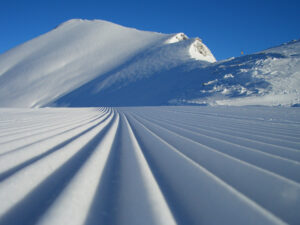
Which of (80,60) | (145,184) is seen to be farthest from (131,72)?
(145,184)

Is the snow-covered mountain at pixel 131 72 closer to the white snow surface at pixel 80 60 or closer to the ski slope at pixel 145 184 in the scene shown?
the white snow surface at pixel 80 60

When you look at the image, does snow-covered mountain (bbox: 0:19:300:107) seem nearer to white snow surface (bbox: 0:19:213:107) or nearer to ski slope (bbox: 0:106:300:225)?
white snow surface (bbox: 0:19:213:107)

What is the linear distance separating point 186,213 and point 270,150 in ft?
2.69

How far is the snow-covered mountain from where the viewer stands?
908 cm

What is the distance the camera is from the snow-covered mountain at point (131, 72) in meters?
9.08

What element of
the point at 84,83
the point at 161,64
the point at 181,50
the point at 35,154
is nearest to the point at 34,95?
the point at 84,83

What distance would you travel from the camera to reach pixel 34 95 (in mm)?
18625

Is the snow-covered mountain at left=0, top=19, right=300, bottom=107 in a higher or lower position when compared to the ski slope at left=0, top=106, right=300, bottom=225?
higher

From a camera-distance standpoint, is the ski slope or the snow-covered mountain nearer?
the ski slope

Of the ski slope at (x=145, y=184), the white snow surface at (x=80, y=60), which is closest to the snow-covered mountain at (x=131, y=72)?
the white snow surface at (x=80, y=60)

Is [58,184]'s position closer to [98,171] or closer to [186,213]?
[98,171]

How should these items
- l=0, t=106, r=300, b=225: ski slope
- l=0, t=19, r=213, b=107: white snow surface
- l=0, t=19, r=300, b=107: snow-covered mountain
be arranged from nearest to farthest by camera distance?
l=0, t=106, r=300, b=225: ski slope < l=0, t=19, r=300, b=107: snow-covered mountain < l=0, t=19, r=213, b=107: white snow surface

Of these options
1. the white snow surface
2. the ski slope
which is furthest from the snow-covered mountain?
the ski slope

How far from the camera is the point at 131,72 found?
16.4 metres
